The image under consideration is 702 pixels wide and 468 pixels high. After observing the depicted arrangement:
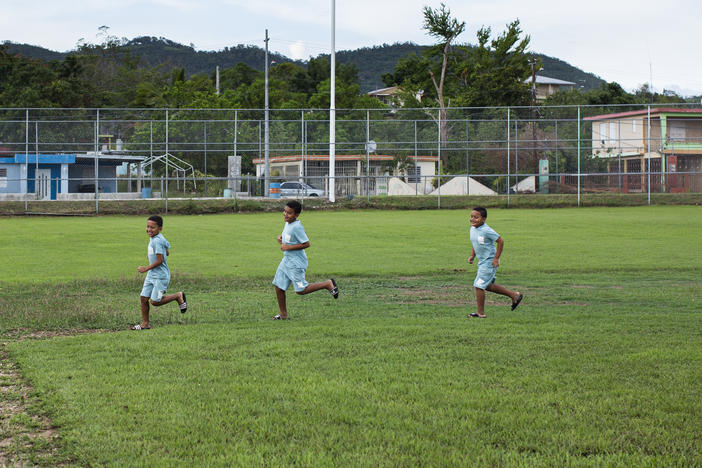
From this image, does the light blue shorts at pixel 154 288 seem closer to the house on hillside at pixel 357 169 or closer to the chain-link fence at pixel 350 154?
the chain-link fence at pixel 350 154

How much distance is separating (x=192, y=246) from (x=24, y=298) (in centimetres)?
804

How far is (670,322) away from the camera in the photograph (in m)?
8.43

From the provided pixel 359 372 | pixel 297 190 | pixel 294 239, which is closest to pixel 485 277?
pixel 294 239

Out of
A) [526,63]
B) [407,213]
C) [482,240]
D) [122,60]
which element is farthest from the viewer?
[122,60]

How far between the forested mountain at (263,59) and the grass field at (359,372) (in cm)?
12268

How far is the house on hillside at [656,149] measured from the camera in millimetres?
38094

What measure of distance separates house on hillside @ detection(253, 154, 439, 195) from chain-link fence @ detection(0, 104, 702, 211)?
0.06 meters

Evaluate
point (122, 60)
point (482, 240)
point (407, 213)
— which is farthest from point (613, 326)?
point (122, 60)

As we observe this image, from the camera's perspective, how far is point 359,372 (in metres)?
5.97

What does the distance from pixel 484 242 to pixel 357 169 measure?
3069 cm


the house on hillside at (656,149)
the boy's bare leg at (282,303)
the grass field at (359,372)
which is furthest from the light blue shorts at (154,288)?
the house on hillside at (656,149)

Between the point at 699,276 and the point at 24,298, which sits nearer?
the point at 24,298

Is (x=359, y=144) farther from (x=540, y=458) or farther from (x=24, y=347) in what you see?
(x=540, y=458)

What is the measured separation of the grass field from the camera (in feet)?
14.4
